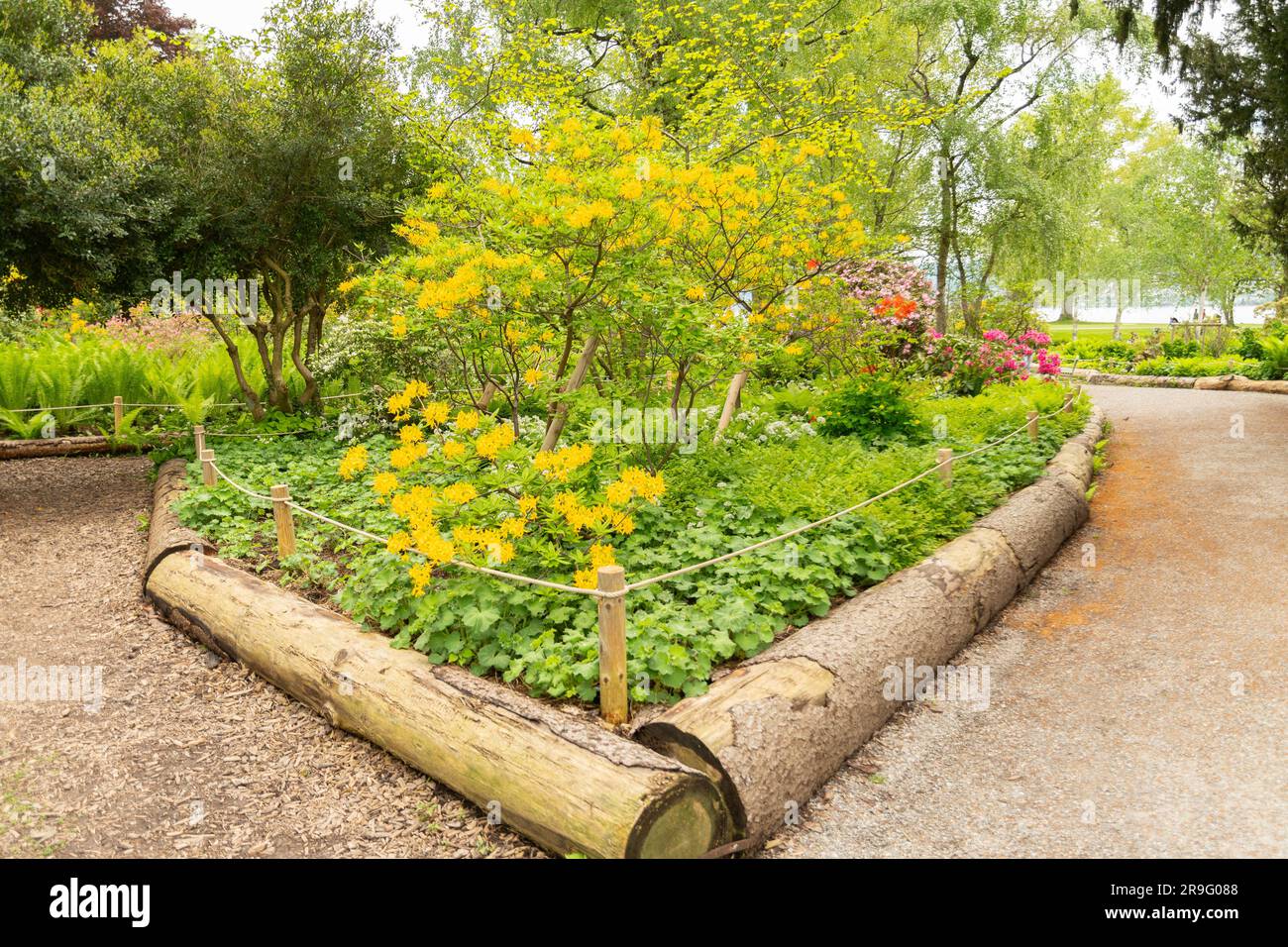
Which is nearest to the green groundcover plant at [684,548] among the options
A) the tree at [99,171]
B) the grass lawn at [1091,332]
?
the tree at [99,171]

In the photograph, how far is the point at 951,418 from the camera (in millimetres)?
8820

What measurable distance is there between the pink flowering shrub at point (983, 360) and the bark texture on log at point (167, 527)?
358 inches

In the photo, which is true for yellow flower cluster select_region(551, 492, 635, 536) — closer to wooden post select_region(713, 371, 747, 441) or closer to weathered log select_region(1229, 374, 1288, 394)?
wooden post select_region(713, 371, 747, 441)

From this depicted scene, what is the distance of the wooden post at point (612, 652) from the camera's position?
3.27m

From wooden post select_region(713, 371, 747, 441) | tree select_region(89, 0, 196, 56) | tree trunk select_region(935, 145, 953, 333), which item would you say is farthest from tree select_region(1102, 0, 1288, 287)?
tree select_region(89, 0, 196, 56)

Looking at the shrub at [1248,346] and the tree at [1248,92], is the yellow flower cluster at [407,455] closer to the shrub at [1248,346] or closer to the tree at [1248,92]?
the tree at [1248,92]

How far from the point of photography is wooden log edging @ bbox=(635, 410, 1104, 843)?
3066 millimetres

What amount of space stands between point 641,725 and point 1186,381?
55.2 ft

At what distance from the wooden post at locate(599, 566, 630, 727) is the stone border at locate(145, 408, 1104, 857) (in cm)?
19

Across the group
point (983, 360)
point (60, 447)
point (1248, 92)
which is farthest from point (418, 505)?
point (1248, 92)

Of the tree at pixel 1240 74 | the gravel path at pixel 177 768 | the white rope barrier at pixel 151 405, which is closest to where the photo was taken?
the gravel path at pixel 177 768

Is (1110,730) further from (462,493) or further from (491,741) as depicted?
(462,493)
